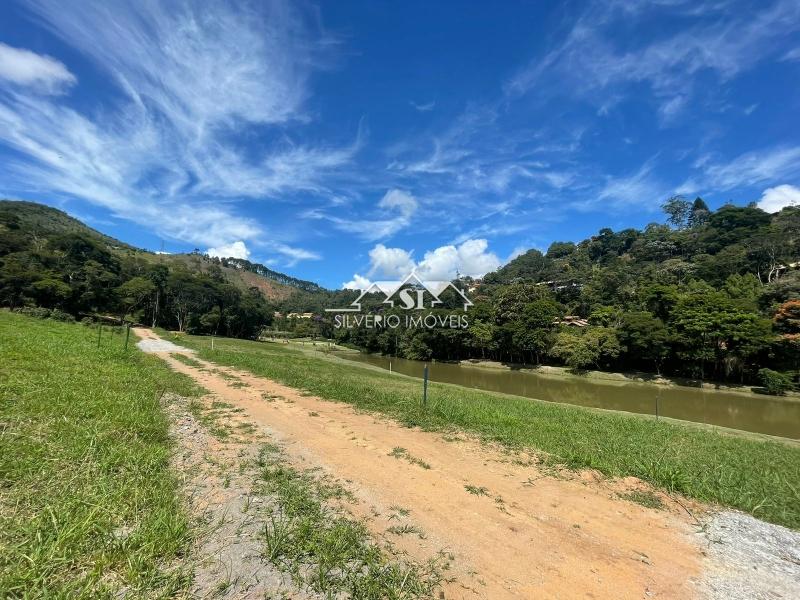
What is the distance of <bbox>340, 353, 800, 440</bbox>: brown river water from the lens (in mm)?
Result: 23125

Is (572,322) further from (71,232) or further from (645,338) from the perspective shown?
(71,232)

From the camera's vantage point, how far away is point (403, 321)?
71312mm

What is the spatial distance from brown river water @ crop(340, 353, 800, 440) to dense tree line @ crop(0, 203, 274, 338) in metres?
50.6

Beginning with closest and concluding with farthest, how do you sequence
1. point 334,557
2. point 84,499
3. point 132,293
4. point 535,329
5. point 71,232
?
point 334,557
point 84,499
point 535,329
point 132,293
point 71,232

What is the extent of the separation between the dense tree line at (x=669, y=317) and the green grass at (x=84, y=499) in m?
45.4

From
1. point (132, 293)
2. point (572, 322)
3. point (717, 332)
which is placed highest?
point (572, 322)

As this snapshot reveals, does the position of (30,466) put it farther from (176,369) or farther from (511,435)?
(176,369)

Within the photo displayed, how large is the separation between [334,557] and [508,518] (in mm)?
2393

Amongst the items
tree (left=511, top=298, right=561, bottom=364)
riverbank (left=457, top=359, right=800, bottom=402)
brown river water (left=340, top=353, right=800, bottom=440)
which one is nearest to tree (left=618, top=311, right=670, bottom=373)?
riverbank (left=457, top=359, right=800, bottom=402)

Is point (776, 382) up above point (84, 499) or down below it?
above

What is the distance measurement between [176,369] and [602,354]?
4493cm

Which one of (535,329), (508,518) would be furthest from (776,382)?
(508,518)

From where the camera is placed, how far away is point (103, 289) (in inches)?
2338

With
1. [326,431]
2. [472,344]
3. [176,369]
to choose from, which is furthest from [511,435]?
[472,344]
